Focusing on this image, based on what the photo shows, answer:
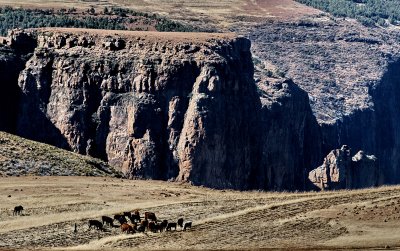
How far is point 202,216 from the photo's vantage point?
7450 cm

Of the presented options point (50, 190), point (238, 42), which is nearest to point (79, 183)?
point (50, 190)

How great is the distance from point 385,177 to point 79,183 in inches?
3470

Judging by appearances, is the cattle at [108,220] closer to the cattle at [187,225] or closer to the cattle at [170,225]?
the cattle at [170,225]

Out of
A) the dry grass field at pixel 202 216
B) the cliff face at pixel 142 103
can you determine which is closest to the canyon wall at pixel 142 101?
the cliff face at pixel 142 103

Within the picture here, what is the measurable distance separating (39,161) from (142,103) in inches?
883

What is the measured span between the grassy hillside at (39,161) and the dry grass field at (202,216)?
10.9ft

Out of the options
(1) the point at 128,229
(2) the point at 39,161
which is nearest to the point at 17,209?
(1) the point at 128,229

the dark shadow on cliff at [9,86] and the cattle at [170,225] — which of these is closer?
the cattle at [170,225]

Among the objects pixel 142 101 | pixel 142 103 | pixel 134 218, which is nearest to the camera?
pixel 134 218

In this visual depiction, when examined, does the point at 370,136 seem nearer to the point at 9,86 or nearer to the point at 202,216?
the point at 9,86

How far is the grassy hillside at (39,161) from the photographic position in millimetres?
92338

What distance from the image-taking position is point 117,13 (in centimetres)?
15575

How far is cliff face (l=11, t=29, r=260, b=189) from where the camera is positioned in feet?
377

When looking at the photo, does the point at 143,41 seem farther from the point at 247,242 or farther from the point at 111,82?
the point at 247,242
